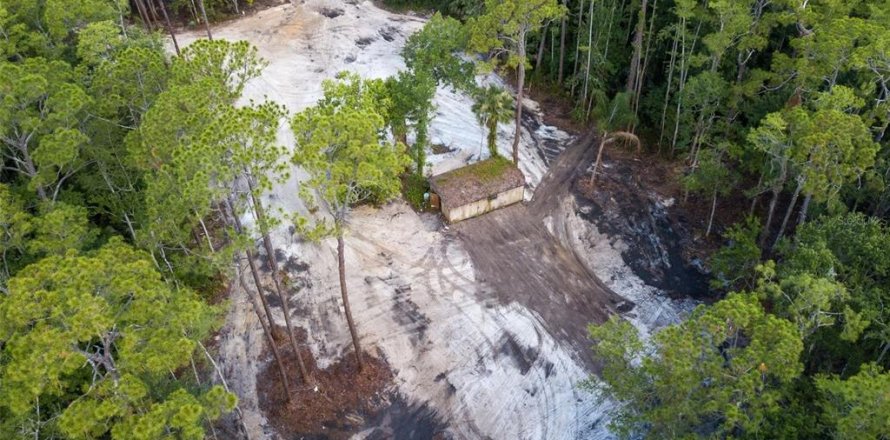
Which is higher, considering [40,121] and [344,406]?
[40,121]

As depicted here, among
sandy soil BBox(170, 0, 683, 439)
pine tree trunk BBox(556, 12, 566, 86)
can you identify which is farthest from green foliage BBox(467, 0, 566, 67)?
pine tree trunk BBox(556, 12, 566, 86)

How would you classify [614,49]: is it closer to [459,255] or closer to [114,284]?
[459,255]

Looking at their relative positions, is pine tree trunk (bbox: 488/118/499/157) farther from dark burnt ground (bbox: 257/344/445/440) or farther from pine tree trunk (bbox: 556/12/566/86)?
dark burnt ground (bbox: 257/344/445/440)

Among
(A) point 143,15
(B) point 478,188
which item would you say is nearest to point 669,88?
(B) point 478,188

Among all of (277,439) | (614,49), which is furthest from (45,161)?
(614,49)

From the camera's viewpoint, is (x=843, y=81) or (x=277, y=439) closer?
(x=277, y=439)

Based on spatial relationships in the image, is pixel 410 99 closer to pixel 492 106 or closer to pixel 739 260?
pixel 492 106
